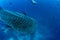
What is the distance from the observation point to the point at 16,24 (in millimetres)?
1753

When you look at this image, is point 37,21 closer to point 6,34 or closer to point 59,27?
point 59,27

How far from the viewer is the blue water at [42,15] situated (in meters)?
1.67

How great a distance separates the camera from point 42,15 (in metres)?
1.74

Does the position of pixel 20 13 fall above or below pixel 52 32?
above

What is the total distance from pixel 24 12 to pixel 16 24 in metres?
0.16

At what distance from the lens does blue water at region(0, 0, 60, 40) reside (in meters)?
1.67

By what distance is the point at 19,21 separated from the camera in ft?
5.78

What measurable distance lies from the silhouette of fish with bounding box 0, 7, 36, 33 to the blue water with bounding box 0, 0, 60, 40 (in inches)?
1.8

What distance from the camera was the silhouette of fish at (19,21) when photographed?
1.72m

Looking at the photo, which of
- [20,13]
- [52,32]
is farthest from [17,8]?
[52,32]

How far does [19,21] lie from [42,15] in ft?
0.88

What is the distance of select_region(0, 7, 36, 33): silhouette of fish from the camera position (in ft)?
5.64

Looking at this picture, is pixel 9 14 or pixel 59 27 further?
Answer: pixel 9 14

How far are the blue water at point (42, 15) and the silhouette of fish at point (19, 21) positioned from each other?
47mm
